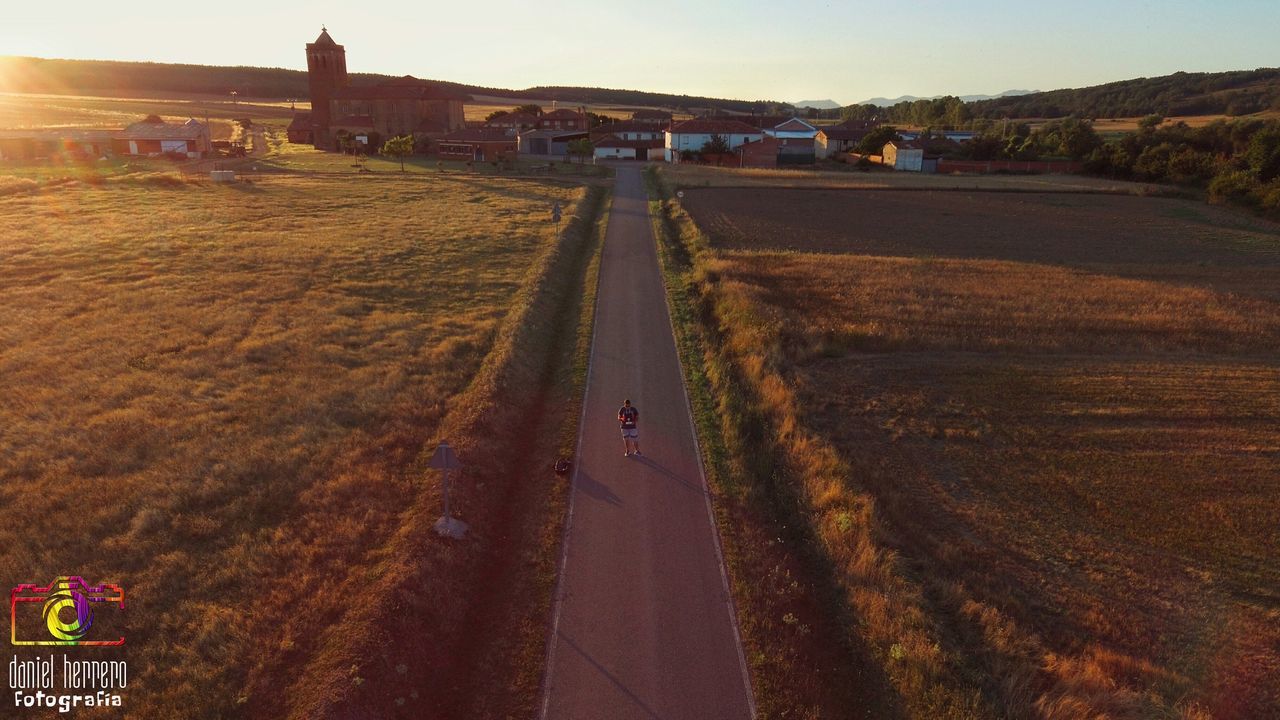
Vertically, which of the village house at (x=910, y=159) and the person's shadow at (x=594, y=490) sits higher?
the village house at (x=910, y=159)

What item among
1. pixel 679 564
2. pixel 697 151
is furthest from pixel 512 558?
pixel 697 151

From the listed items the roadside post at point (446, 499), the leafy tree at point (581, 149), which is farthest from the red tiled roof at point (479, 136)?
the roadside post at point (446, 499)

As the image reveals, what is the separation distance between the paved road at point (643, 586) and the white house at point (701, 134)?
87.1m

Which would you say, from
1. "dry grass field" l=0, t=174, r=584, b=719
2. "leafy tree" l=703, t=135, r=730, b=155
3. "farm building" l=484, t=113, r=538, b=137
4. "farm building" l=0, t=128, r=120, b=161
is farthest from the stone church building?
"dry grass field" l=0, t=174, r=584, b=719

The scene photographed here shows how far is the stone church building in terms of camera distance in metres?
105

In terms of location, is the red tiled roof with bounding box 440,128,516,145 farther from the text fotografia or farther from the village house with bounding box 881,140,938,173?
the text fotografia

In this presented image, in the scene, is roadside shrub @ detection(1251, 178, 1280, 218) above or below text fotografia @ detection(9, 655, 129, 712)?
above

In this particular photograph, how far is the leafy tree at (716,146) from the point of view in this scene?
9750 cm

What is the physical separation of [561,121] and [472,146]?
37.7m

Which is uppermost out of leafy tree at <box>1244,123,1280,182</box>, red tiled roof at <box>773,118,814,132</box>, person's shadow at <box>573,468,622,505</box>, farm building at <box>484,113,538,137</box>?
farm building at <box>484,113,538,137</box>

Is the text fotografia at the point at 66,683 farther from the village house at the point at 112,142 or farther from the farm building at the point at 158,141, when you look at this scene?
the farm building at the point at 158,141

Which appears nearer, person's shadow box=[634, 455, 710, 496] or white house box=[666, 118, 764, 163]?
person's shadow box=[634, 455, 710, 496]

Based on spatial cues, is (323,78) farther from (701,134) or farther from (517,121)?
(701,134)

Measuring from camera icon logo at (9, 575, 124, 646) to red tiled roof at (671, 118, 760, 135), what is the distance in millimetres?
97314
